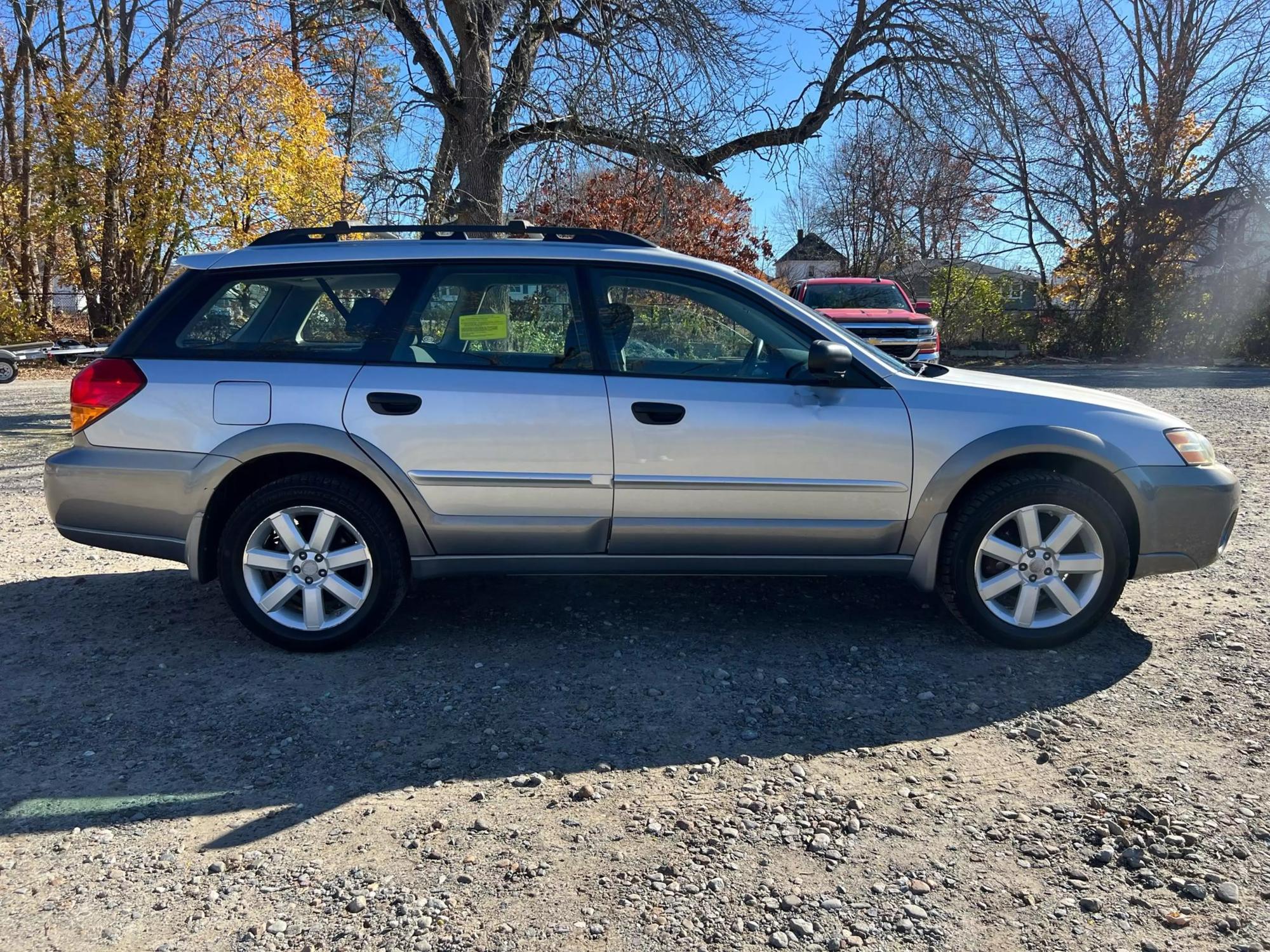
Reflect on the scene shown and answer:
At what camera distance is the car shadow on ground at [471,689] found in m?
3.15

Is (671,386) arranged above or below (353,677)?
above

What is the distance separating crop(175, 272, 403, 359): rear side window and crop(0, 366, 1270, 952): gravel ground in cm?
135

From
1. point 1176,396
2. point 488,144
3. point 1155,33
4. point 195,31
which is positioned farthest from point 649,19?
point 1155,33

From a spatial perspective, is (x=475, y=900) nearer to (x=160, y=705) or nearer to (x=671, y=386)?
(x=160, y=705)

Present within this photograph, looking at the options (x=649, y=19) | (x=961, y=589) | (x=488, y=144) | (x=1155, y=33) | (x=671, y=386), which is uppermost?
(x=1155, y=33)

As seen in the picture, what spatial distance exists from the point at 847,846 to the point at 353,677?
216 cm

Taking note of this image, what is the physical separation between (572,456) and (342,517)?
1034mm

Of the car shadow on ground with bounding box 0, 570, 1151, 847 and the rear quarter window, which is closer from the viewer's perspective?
the car shadow on ground with bounding box 0, 570, 1151, 847

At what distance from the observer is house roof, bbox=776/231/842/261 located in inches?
1455

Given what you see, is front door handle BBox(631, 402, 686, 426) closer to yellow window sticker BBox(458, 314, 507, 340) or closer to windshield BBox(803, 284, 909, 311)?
yellow window sticker BBox(458, 314, 507, 340)

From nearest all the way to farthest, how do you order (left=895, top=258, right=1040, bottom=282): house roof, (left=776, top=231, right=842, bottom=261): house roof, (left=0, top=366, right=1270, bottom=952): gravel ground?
(left=0, top=366, right=1270, bottom=952): gravel ground → (left=895, top=258, right=1040, bottom=282): house roof → (left=776, top=231, right=842, bottom=261): house roof

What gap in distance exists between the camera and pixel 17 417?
11.8 metres

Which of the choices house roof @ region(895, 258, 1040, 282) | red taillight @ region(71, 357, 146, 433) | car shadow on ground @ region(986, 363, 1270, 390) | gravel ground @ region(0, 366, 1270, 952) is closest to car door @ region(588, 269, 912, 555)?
gravel ground @ region(0, 366, 1270, 952)

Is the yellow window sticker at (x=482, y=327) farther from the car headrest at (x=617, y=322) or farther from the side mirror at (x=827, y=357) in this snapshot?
the side mirror at (x=827, y=357)
